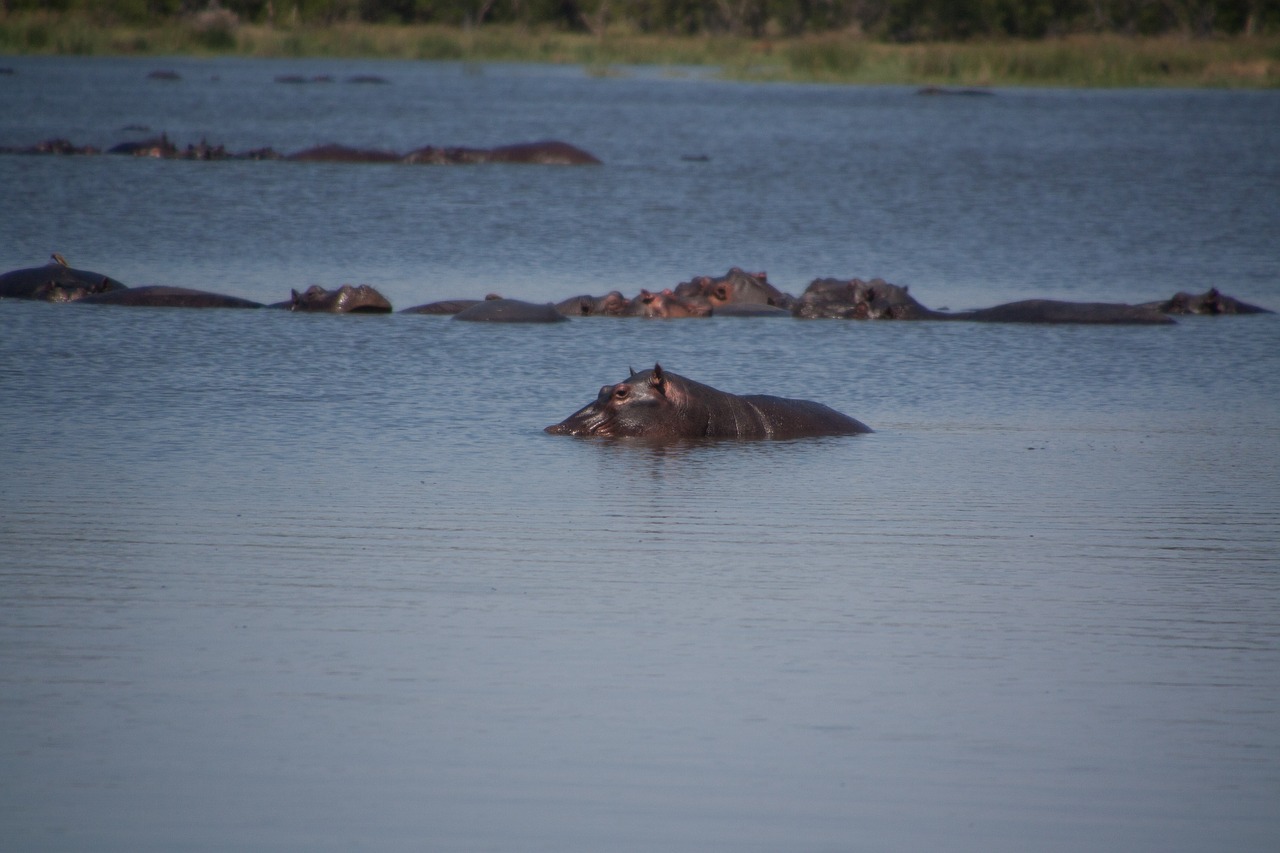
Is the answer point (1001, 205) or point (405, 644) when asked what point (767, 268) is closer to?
point (1001, 205)

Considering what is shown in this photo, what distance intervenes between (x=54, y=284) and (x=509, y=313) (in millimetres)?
3868

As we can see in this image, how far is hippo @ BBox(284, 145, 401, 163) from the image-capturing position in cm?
3088

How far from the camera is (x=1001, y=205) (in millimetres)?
26031

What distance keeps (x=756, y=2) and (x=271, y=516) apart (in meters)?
74.9

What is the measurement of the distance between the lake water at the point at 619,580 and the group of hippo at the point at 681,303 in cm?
33

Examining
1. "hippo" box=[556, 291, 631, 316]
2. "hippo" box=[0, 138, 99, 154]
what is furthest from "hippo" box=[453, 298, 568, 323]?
"hippo" box=[0, 138, 99, 154]

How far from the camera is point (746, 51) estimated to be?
72125 mm

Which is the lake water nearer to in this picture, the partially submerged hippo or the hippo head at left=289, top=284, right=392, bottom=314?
the hippo head at left=289, top=284, right=392, bottom=314

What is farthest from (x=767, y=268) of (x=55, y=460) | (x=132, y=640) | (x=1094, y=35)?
(x=1094, y=35)

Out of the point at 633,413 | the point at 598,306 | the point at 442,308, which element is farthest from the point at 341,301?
the point at 633,413

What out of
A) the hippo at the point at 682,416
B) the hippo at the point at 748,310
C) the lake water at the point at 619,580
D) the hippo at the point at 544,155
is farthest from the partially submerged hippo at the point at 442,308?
the hippo at the point at 544,155

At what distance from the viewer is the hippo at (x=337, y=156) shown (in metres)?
30.9

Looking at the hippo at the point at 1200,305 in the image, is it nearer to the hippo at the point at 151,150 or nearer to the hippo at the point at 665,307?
the hippo at the point at 665,307

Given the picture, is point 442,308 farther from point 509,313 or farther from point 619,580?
point 619,580
